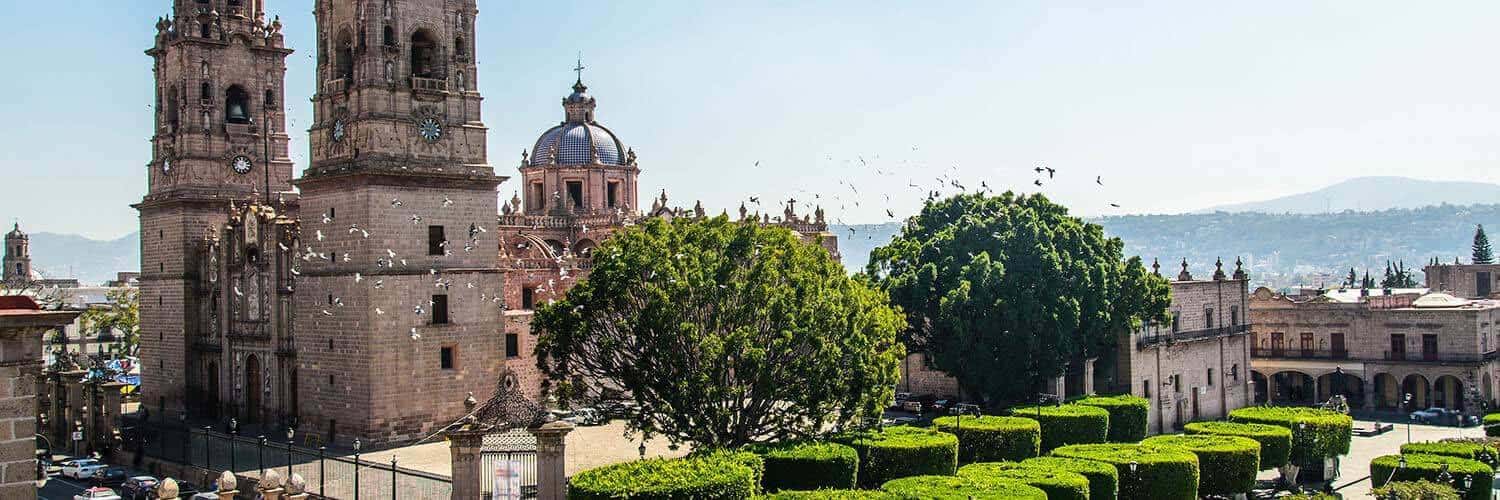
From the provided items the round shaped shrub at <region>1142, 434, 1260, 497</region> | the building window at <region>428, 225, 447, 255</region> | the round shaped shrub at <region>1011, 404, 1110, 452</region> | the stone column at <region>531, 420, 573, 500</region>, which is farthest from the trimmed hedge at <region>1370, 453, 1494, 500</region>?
the building window at <region>428, 225, 447, 255</region>

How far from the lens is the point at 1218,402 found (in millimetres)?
59562

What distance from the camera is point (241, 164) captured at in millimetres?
52781

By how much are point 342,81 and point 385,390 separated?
10.3m

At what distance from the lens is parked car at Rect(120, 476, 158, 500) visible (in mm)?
37094

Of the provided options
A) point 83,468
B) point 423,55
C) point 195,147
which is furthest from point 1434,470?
point 195,147

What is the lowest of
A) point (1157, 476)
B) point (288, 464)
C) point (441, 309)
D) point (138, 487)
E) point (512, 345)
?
point (138, 487)

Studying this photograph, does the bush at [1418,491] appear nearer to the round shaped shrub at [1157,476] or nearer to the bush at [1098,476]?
the round shaped shrub at [1157,476]

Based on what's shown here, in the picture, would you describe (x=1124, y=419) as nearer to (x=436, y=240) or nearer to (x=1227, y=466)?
(x=1227, y=466)

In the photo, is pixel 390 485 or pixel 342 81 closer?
pixel 390 485

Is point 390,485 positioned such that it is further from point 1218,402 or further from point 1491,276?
point 1491,276

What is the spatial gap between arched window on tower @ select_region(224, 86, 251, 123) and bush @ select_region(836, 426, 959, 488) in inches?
1221

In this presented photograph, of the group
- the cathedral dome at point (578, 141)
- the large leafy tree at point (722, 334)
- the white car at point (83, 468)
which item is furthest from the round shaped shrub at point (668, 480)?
the cathedral dome at point (578, 141)

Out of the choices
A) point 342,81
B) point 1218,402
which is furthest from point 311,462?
point 1218,402

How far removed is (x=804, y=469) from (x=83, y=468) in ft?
78.2
